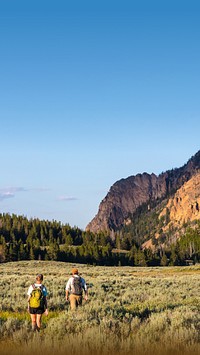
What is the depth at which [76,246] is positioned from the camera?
5468 inches

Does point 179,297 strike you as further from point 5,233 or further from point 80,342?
point 5,233

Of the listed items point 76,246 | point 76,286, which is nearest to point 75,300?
point 76,286

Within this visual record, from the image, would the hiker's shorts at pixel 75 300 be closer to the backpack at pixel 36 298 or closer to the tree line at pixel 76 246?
the backpack at pixel 36 298

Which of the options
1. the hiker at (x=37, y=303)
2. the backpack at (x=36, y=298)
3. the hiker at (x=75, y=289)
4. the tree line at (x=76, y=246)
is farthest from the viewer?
the tree line at (x=76, y=246)

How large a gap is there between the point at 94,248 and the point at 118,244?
2874cm

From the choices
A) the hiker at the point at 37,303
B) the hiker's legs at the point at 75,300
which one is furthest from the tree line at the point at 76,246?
the hiker at the point at 37,303

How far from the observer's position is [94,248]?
11231cm

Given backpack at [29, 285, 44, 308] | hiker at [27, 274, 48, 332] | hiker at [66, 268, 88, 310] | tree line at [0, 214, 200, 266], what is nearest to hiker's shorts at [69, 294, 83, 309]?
hiker at [66, 268, 88, 310]

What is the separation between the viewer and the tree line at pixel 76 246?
363 ft

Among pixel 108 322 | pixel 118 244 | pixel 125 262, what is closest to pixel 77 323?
pixel 108 322

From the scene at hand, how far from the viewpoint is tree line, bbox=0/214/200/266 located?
363 ft

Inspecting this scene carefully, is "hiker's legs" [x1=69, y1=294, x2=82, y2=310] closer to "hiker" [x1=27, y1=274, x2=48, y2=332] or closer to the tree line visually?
"hiker" [x1=27, y1=274, x2=48, y2=332]

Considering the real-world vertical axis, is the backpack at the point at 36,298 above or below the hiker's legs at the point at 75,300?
above

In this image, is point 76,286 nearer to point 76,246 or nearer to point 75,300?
point 75,300
